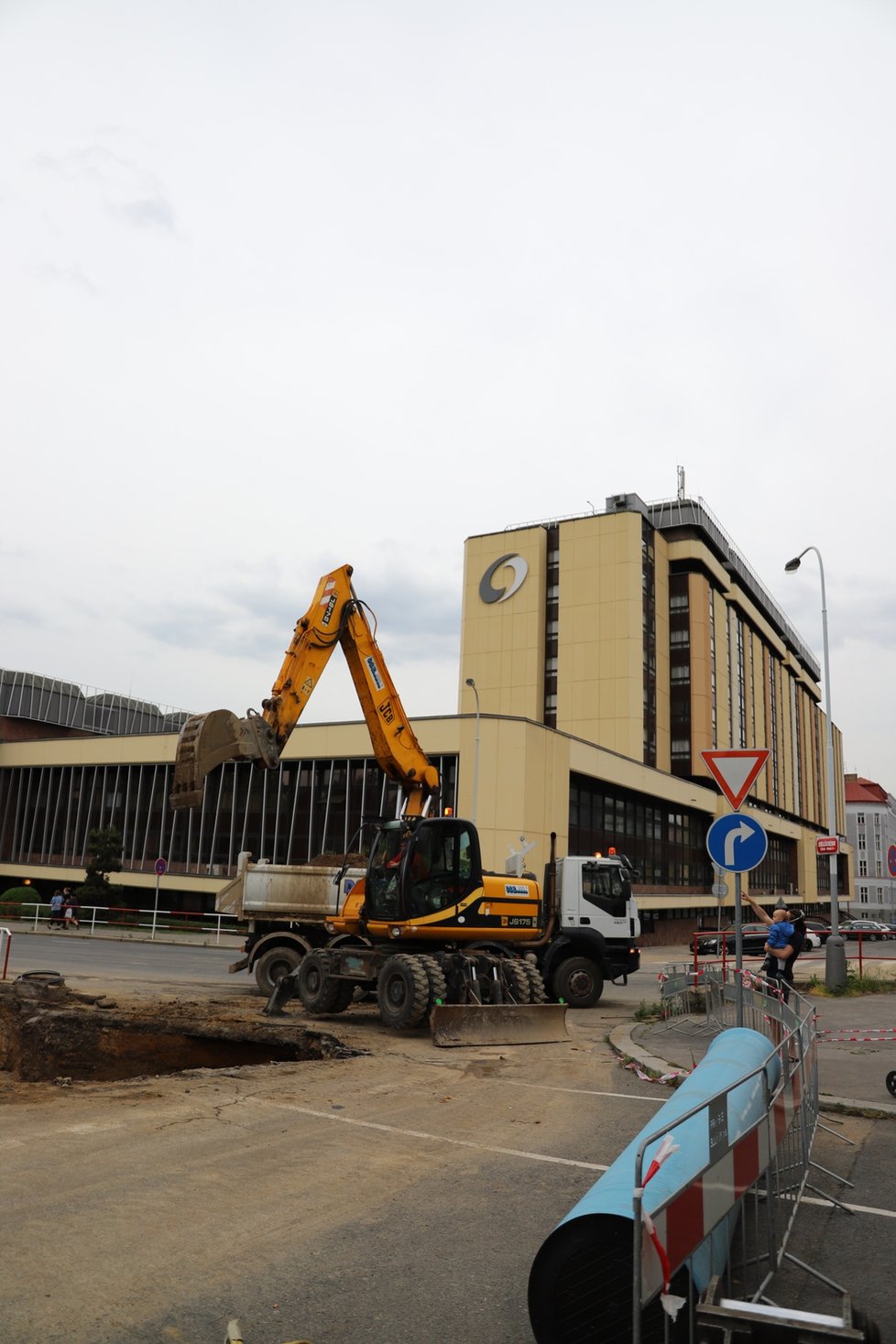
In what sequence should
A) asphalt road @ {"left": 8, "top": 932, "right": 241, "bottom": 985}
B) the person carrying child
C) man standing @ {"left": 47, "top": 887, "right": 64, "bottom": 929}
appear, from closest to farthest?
1. the person carrying child
2. asphalt road @ {"left": 8, "top": 932, "right": 241, "bottom": 985}
3. man standing @ {"left": 47, "top": 887, "right": 64, "bottom": 929}

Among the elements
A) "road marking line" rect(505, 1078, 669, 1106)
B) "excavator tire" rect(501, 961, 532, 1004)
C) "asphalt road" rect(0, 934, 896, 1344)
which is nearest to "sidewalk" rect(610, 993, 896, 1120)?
"asphalt road" rect(0, 934, 896, 1344)

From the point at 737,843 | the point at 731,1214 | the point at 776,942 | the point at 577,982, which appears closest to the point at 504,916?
the point at 577,982

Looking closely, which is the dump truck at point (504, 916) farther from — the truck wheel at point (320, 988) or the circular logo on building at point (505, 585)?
the circular logo on building at point (505, 585)

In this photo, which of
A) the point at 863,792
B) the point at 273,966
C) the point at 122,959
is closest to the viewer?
the point at 273,966

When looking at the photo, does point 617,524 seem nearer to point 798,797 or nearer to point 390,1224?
point 798,797

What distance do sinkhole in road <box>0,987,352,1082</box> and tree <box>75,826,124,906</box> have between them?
32975 mm

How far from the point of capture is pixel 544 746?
133 ft

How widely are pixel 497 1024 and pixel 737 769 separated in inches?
224

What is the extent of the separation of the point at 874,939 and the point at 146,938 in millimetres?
40435

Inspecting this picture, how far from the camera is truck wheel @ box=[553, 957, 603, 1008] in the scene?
715 inches

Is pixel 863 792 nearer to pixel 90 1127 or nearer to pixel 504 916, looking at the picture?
A: pixel 504 916

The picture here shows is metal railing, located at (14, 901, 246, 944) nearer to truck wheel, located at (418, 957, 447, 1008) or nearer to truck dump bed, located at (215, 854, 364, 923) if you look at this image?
truck dump bed, located at (215, 854, 364, 923)

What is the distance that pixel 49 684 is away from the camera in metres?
63.5

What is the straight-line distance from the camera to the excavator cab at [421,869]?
602 inches
